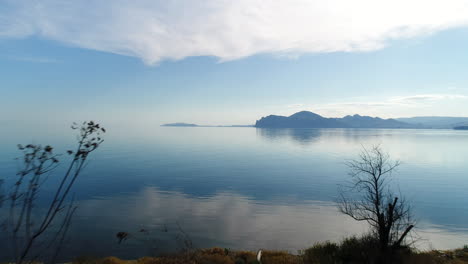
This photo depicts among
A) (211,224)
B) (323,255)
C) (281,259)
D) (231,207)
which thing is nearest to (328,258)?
(323,255)

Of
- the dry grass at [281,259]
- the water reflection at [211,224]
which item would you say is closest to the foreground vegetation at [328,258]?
the dry grass at [281,259]

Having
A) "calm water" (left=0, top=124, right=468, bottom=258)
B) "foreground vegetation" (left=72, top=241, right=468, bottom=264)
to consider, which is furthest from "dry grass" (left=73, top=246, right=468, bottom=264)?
"calm water" (left=0, top=124, right=468, bottom=258)

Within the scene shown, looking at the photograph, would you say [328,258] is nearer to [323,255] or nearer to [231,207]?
[323,255]

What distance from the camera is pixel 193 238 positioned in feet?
65.6

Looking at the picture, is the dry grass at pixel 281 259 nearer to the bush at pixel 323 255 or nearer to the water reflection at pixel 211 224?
the bush at pixel 323 255

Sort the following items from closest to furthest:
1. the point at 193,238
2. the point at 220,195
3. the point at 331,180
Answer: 1. the point at 193,238
2. the point at 220,195
3. the point at 331,180

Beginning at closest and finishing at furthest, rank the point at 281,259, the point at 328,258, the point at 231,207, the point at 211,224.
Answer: the point at 328,258
the point at 281,259
the point at 211,224
the point at 231,207

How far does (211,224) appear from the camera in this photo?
22.8 m

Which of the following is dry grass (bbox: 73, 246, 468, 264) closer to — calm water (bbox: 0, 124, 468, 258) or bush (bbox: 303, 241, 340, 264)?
bush (bbox: 303, 241, 340, 264)

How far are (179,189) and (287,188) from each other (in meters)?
14.6

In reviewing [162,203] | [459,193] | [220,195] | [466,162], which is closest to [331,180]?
[459,193]

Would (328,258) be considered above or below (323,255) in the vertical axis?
above

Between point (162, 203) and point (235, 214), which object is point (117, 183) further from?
point (235, 214)

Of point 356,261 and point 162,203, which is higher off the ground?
point 356,261
